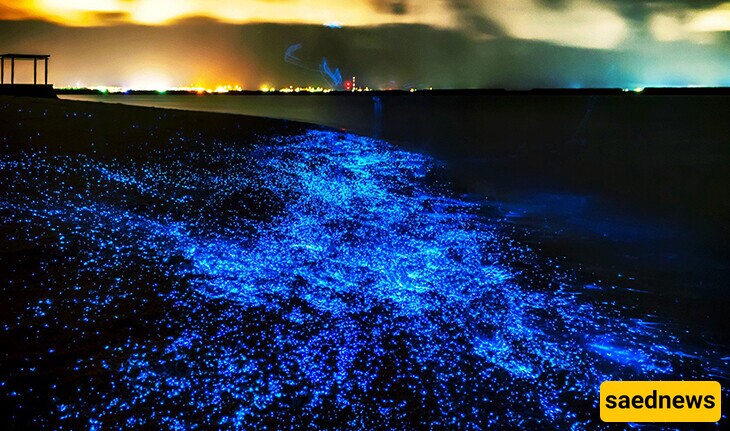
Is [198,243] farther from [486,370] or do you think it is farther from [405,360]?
[486,370]

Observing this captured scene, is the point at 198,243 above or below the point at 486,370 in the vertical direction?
above

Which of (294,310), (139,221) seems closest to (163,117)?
(139,221)

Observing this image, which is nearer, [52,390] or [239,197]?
[52,390]

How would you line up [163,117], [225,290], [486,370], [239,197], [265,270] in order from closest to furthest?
[486,370] < [225,290] < [265,270] < [239,197] < [163,117]

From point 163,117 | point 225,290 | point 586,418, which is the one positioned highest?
point 163,117

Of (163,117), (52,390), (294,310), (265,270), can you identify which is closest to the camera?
(52,390)
